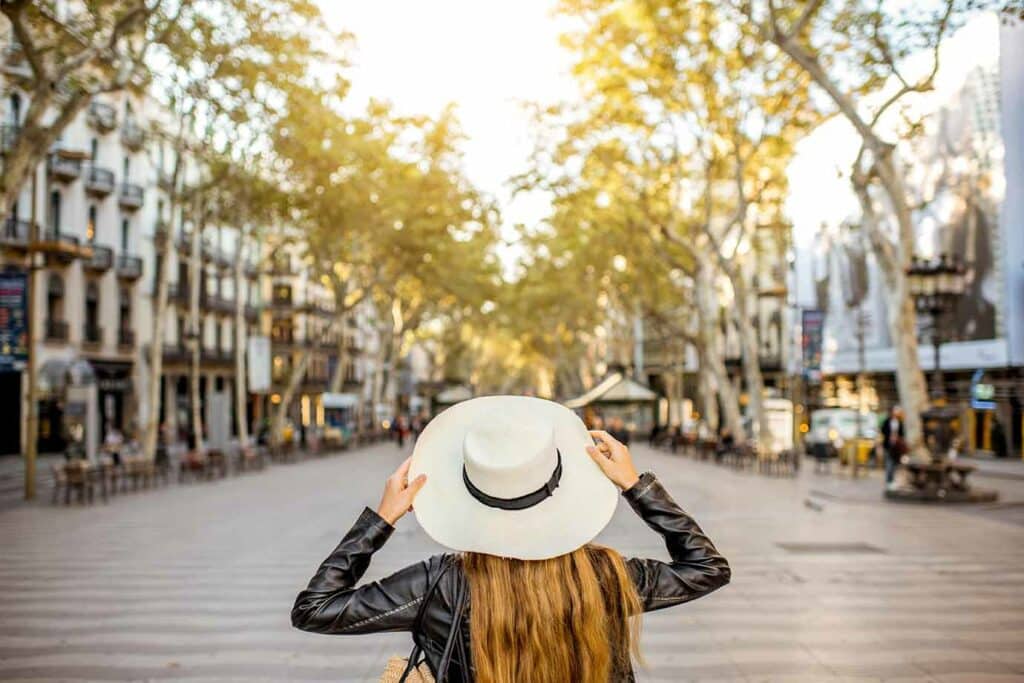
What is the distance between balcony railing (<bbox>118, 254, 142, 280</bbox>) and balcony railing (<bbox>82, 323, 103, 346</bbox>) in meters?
3.07

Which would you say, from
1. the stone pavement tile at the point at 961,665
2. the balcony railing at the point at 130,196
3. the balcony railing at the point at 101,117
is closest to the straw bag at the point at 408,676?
the stone pavement tile at the point at 961,665

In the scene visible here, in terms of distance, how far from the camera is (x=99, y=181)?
136 feet

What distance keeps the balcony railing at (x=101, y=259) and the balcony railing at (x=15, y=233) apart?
448 cm

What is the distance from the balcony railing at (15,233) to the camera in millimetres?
35219

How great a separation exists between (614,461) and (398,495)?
1.96 ft

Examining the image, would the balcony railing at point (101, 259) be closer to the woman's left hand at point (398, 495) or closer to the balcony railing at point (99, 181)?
the balcony railing at point (99, 181)

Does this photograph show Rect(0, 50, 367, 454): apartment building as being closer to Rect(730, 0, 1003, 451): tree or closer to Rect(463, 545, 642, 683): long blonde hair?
Rect(730, 0, 1003, 451): tree

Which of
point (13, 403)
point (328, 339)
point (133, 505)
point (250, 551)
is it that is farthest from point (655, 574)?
point (328, 339)

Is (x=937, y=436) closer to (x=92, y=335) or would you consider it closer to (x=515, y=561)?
(x=515, y=561)

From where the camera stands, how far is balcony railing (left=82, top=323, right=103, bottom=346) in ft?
135

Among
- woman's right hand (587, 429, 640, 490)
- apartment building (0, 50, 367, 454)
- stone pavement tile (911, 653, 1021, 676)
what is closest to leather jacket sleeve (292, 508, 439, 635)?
woman's right hand (587, 429, 640, 490)

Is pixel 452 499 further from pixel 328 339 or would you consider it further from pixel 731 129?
pixel 328 339

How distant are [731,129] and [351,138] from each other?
12.4 m

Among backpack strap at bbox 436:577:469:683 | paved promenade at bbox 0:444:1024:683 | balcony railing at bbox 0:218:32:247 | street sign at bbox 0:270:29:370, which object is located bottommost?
paved promenade at bbox 0:444:1024:683
